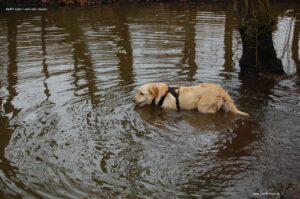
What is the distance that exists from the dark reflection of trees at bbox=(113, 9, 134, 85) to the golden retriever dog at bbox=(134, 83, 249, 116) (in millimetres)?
1808

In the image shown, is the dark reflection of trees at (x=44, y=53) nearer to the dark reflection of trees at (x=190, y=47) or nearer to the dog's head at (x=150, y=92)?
the dog's head at (x=150, y=92)

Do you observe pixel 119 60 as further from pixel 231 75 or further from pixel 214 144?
pixel 214 144

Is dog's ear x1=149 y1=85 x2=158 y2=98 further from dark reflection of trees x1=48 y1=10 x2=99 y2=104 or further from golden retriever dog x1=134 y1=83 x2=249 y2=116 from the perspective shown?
dark reflection of trees x1=48 y1=10 x2=99 y2=104

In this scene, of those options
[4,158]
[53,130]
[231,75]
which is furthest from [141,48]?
[4,158]

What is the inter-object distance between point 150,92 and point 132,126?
4.06 feet

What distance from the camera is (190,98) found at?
9570 millimetres

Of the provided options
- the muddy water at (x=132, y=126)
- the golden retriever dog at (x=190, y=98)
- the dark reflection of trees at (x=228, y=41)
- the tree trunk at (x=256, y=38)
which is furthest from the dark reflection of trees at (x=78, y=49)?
the tree trunk at (x=256, y=38)

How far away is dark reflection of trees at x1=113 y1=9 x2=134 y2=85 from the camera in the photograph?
12.2 metres

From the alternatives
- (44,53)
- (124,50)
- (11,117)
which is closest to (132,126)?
(11,117)

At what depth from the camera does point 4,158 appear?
24.7 ft

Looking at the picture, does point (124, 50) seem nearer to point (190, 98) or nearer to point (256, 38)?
point (256, 38)

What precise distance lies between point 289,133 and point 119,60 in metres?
6.70

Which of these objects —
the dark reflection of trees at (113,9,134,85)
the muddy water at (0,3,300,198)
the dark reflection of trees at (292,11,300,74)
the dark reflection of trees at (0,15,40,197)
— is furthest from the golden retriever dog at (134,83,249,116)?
the dark reflection of trees at (292,11,300,74)

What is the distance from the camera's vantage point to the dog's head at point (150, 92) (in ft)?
32.3
